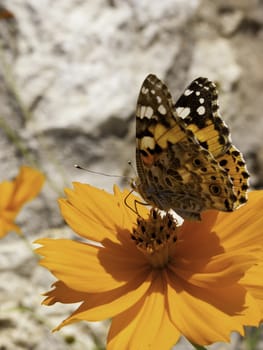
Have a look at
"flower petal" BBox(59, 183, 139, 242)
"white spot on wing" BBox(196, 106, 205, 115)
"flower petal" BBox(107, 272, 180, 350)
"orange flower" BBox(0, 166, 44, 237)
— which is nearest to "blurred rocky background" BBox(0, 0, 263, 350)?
"orange flower" BBox(0, 166, 44, 237)

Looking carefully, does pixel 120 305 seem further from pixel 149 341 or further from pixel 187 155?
pixel 187 155

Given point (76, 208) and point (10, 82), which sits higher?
point (10, 82)

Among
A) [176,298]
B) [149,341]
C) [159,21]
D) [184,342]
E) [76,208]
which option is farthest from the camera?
[159,21]

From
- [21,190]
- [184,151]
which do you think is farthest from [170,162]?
[21,190]

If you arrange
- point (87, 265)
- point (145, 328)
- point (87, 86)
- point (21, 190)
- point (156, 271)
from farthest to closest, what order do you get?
point (87, 86) < point (21, 190) < point (156, 271) < point (87, 265) < point (145, 328)

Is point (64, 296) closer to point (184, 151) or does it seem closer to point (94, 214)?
point (94, 214)

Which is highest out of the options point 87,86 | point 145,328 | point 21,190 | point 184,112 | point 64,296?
point 87,86

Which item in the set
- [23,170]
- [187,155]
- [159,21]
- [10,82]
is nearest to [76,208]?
[187,155]

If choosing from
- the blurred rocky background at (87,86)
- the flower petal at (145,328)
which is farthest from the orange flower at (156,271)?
the blurred rocky background at (87,86)
